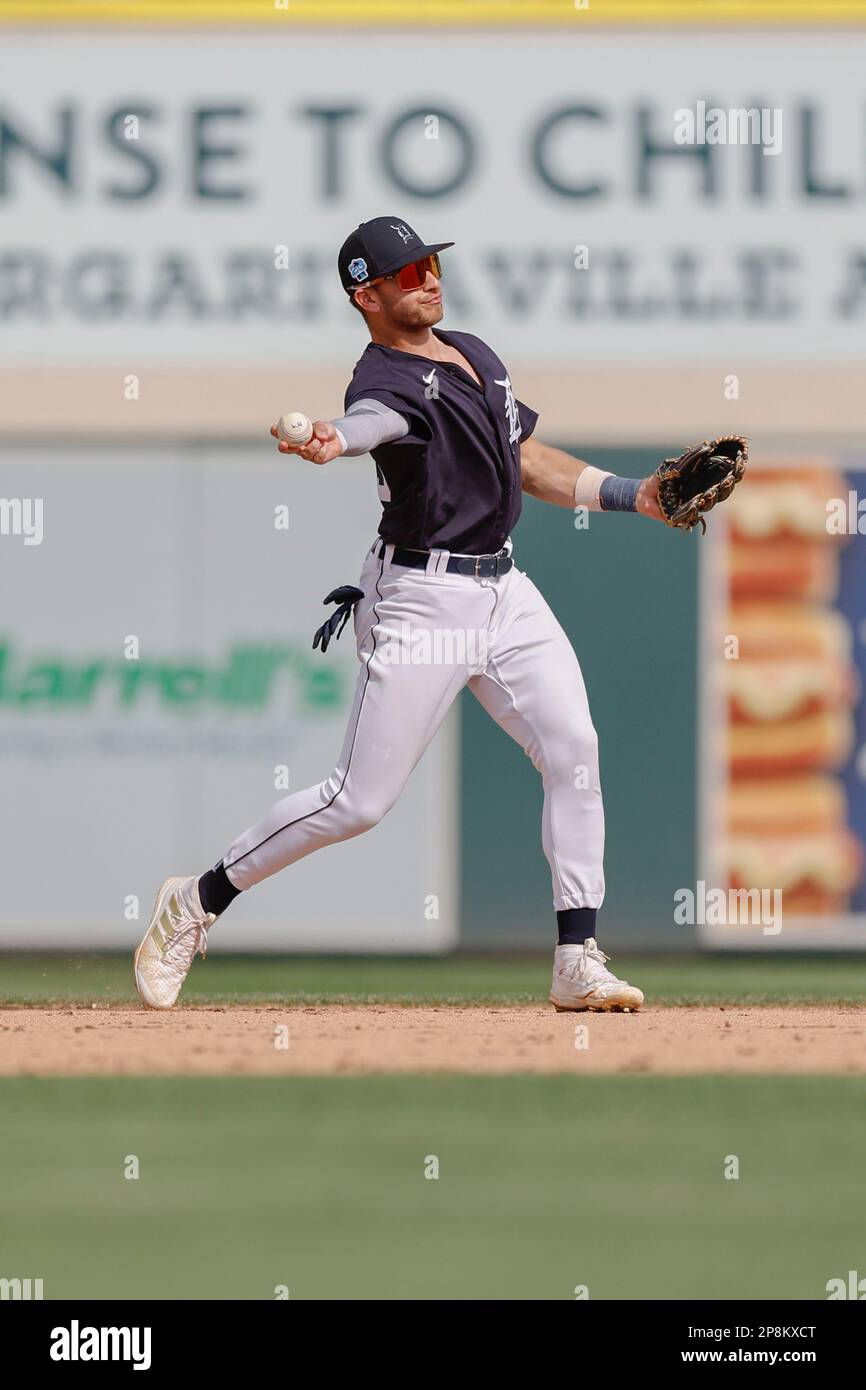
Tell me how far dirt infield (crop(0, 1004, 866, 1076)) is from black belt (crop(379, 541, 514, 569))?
1.24 m

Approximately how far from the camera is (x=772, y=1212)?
4.33 metres

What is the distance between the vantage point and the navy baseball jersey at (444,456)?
640 cm

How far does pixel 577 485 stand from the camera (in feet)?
22.6

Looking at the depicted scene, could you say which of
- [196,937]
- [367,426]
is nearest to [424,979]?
[196,937]

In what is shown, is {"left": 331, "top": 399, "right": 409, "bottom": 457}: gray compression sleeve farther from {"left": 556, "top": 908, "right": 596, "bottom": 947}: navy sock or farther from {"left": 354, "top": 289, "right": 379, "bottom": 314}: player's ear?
{"left": 556, "top": 908, "right": 596, "bottom": 947}: navy sock

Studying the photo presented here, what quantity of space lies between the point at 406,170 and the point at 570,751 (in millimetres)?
4337

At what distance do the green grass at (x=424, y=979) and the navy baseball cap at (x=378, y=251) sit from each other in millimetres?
2439

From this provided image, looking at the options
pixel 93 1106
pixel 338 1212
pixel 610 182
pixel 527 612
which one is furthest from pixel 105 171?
pixel 338 1212

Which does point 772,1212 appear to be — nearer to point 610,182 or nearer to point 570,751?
point 570,751

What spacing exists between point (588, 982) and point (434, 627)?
3.56 feet
